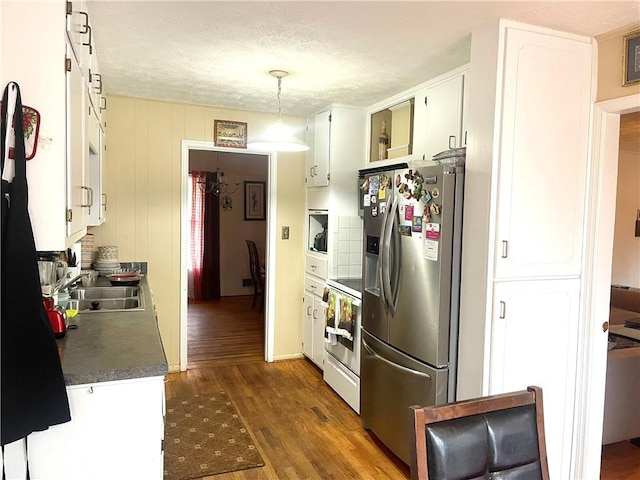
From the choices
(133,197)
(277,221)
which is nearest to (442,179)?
(277,221)

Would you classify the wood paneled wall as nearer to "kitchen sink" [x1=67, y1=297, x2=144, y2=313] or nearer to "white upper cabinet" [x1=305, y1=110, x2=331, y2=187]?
"white upper cabinet" [x1=305, y1=110, x2=331, y2=187]

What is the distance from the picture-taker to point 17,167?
1358 millimetres

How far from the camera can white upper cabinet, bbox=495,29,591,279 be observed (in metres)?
2.13

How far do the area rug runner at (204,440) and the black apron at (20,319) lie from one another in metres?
1.34


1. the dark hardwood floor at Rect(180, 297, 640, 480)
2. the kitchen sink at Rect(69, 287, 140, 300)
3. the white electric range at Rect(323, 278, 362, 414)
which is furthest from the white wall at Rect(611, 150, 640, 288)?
the kitchen sink at Rect(69, 287, 140, 300)

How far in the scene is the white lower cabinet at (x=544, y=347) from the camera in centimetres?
220

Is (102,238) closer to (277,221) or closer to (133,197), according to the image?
(133,197)

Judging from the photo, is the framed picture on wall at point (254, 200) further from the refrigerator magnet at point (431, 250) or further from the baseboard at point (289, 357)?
the refrigerator magnet at point (431, 250)

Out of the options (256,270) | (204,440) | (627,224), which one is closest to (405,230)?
(204,440)

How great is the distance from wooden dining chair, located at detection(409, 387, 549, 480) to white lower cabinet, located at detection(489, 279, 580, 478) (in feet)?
2.98

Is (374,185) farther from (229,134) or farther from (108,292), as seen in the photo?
(108,292)

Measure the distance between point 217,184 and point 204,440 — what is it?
192 inches

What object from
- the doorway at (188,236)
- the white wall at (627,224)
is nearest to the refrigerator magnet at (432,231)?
the doorway at (188,236)

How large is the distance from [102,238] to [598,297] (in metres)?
3.54
